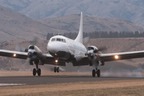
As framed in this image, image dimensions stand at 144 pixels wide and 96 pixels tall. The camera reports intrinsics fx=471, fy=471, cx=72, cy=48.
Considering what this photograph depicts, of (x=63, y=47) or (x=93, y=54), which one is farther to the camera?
(x=63, y=47)

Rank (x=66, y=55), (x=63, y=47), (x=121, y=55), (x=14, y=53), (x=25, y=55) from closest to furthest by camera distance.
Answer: (x=63, y=47), (x=66, y=55), (x=121, y=55), (x=25, y=55), (x=14, y=53)

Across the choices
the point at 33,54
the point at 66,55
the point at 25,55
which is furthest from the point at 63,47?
the point at 25,55

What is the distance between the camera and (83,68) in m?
120

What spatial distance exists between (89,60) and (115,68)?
111 ft

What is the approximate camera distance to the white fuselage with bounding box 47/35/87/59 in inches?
2506

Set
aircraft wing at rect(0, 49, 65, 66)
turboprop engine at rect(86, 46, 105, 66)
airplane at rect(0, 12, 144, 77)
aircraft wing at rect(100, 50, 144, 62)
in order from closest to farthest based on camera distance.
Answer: turboprop engine at rect(86, 46, 105, 66)
airplane at rect(0, 12, 144, 77)
aircraft wing at rect(100, 50, 144, 62)
aircraft wing at rect(0, 49, 65, 66)

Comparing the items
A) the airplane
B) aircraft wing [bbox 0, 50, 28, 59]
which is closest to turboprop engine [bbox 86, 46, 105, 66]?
the airplane

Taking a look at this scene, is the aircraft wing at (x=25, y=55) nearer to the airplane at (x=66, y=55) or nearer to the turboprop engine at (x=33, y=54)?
the airplane at (x=66, y=55)

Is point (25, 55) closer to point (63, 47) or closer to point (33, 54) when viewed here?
point (33, 54)

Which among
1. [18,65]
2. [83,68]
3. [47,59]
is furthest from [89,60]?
[18,65]

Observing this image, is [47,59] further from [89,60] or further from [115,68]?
[115,68]

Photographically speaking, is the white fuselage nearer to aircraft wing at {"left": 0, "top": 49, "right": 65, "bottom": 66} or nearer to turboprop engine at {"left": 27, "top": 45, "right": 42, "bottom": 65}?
turboprop engine at {"left": 27, "top": 45, "right": 42, "bottom": 65}

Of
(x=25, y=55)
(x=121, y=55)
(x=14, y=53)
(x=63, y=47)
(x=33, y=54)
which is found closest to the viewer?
(x=33, y=54)

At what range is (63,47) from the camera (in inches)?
2542
